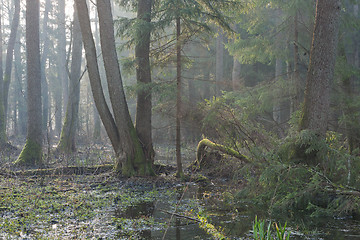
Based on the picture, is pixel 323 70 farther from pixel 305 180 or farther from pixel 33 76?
pixel 33 76

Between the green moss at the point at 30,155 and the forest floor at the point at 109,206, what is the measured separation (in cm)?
86

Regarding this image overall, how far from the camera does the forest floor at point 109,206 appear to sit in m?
5.40

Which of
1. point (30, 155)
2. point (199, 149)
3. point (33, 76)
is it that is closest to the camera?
point (199, 149)

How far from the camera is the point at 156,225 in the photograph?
19.2 feet

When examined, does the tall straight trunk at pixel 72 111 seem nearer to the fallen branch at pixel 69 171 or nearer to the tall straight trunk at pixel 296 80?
the fallen branch at pixel 69 171

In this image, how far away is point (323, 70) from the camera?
26.3 feet

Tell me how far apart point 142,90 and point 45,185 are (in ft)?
11.7

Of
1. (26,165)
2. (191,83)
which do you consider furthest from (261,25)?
(191,83)

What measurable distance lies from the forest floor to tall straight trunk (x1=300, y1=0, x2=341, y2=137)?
2.51 m

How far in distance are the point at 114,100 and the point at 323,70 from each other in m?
5.43

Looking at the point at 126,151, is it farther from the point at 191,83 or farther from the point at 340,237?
the point at 191,83

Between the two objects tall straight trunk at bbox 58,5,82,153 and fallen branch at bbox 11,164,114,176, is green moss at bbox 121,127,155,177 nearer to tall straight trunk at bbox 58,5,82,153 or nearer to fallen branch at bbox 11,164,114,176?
fallen branch at bbox 11,164,114,176

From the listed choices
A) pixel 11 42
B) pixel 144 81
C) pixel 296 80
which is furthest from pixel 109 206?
pixel 11 42

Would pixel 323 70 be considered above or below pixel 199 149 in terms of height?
above
